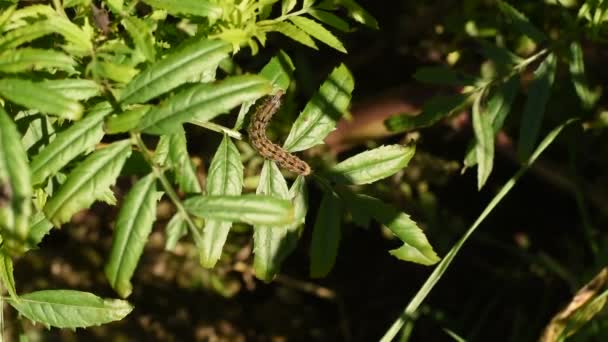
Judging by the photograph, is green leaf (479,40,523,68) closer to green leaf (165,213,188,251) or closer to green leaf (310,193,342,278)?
green leaf (310,193,342,278)

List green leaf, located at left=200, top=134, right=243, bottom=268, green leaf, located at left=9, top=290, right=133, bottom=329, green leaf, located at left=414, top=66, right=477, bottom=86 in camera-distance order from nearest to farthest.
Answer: green leaf, located at left=200, top=134, right=243, bottom=268 < green leaf, located at left=9, top=290, right=133, bottom=329 < green leaf, located at left=414, top=66, right=477, bottom=86

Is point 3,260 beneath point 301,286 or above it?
above

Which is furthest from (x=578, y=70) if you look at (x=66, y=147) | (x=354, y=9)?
(x=66, y=147)

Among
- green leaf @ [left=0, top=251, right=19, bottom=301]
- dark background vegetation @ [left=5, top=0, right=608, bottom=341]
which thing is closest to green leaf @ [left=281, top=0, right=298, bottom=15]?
green leaf @ [left=0, top=251, right=19, bottom=301]

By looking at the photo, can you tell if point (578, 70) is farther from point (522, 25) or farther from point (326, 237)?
point (326, 237)

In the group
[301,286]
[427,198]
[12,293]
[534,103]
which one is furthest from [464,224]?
[12,293]

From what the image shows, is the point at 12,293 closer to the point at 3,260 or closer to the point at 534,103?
the point at 3,260

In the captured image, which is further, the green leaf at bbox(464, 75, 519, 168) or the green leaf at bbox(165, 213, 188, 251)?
the green leaf at bbox(464, 75, 519, 168)
